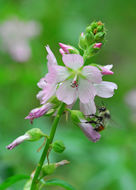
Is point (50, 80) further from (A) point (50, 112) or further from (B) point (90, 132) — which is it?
(B) point (90, 132)

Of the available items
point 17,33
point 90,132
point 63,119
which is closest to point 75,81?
point 90,132

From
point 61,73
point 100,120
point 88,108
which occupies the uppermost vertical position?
point 61,73

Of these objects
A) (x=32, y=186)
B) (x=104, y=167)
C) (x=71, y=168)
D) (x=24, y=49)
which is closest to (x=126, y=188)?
(x=104, y=167)

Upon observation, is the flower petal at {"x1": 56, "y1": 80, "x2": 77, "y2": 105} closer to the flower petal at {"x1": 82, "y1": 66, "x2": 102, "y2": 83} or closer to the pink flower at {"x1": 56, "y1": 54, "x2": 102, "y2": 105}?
the pink flower at {"x1": 56, "y1": 54, "x2": 102, "y2": 105}

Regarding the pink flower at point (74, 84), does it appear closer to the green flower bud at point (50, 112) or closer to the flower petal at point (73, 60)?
the flower petal at point (73, 60)

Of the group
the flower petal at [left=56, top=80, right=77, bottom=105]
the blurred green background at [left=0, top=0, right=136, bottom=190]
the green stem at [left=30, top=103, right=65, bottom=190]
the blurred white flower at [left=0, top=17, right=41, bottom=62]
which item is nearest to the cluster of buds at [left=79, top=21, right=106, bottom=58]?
the flower petal at [left=56, top=80, right=77, bottom=105]

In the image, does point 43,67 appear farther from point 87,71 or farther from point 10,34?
point 87,71

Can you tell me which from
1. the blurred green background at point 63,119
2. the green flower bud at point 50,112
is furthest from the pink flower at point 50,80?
the blurred green background at point 63,119
